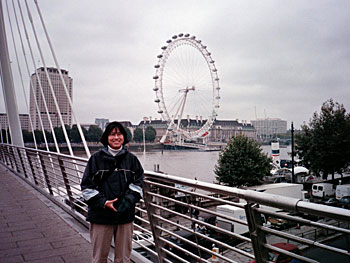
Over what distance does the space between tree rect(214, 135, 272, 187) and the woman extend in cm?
2372

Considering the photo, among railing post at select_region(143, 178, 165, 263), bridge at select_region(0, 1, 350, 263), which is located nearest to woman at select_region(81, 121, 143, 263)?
bridge at select_region(0, 1, 350, 263)

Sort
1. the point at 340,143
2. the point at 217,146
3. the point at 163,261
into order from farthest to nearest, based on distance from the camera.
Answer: the point at 217,146
the point at 340,143
the point at 163,261

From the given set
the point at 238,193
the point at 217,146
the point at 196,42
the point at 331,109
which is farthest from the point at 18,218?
the point at 217,146

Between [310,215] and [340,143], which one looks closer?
[310,215]

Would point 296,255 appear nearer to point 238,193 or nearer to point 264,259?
point 264,259

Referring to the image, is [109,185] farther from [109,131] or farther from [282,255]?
[282,255]

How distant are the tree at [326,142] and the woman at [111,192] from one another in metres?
25.1

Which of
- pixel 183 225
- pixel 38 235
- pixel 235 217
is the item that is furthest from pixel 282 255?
pixel 38 235

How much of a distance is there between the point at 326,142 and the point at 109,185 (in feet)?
85.1

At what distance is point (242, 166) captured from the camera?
82.7 ft

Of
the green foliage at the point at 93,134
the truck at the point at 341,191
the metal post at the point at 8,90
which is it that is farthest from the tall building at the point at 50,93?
the truck at the point at 341,191

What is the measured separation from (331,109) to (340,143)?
10.9 ft

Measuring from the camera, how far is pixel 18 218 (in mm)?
4027

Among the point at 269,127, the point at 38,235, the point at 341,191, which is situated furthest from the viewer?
the point at 269,127
